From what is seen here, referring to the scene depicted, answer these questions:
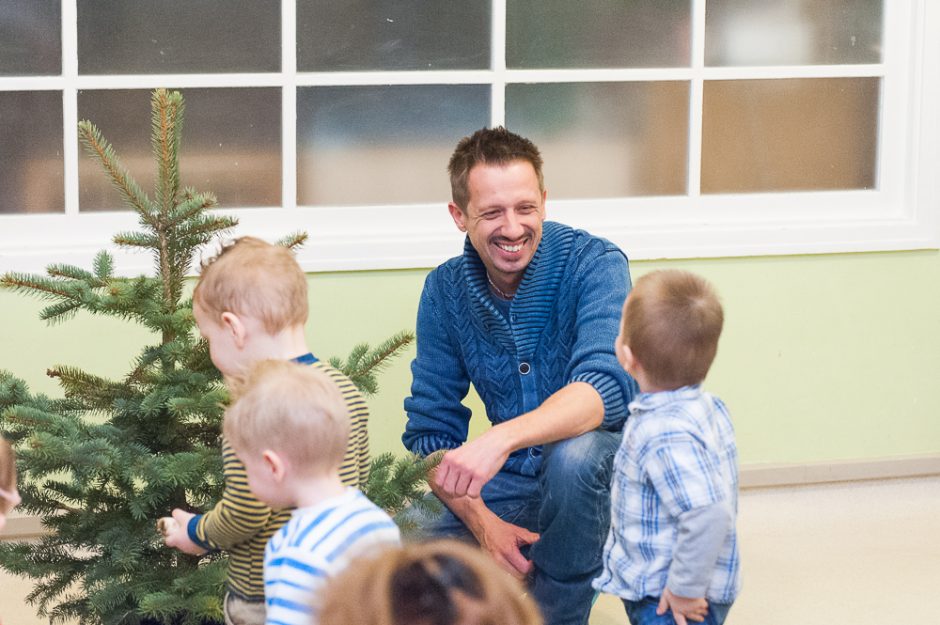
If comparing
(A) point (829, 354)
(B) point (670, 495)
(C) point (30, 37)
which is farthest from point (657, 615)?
(C) point (30, 37)

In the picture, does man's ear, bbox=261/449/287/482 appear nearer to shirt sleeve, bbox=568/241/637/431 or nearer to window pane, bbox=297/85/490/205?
shirt sleeve, bbox=568/241/637/431

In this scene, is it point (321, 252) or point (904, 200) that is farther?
point (904, 200)

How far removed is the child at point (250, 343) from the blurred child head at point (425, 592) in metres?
0.81

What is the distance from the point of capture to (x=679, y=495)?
191cm

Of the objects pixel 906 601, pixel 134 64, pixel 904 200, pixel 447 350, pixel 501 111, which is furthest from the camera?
pixel 904 200

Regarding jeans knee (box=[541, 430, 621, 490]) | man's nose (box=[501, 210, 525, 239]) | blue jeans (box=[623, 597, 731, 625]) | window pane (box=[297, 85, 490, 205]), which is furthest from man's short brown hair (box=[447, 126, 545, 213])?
blue jeans (box=[623, 597, 731, 625])

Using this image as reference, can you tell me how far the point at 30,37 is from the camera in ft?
10.7

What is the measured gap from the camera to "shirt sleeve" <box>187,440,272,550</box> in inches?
70.6

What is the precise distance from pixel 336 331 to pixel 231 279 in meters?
1.53

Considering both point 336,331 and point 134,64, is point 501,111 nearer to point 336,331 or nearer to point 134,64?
point 336,331

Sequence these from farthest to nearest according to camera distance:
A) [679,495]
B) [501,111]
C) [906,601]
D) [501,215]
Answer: [501,111] < [906,601] < [501,215] < [679,495]

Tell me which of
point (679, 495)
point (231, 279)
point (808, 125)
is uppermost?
point (808, 125)

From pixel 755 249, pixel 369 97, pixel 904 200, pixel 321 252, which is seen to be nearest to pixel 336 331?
pixel 321 252

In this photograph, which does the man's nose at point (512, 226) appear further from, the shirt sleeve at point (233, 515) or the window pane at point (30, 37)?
the window pane at point (30, 37)
